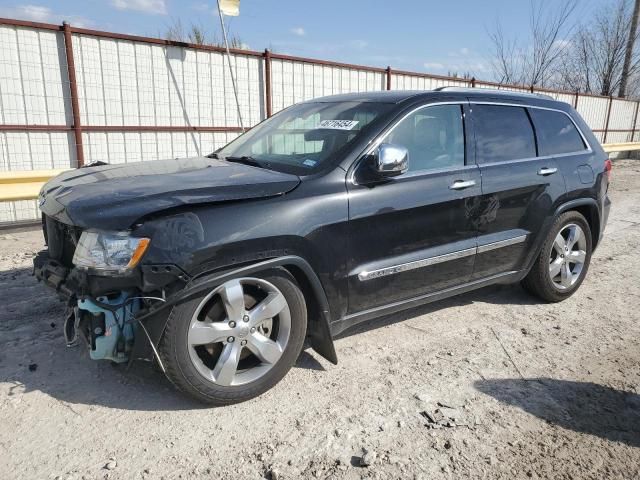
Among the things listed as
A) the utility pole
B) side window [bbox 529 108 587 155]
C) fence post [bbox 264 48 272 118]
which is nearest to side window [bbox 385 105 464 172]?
side window [bbox 529 108 587 155]

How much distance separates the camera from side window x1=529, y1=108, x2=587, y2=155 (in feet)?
14.4

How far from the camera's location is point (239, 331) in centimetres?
280

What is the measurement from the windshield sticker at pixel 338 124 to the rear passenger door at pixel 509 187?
105 cm

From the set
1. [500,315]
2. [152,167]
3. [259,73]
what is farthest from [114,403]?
[259,73]

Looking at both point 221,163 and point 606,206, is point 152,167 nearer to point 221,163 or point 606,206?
point 221,163

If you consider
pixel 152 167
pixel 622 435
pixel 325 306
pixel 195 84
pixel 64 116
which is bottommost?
pixel 622 435

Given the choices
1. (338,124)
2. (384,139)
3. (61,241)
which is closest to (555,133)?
(384,139)

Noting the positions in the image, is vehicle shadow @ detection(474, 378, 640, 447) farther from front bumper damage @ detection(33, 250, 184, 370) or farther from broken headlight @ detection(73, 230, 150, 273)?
broken headlight @ detection(73, 230, 150, 273)

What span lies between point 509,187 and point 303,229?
1915 millimetres

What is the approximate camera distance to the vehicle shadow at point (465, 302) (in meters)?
4.00

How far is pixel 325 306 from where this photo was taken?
3055 millimetres

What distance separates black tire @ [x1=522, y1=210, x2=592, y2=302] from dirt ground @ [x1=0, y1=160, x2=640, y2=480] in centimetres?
42

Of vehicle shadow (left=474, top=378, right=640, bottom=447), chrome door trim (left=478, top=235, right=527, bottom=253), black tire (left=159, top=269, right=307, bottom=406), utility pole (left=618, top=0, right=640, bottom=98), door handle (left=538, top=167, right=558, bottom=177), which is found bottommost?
vehicle shadow (left=474, top=378, right=640, bottom=447)

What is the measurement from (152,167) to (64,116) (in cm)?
507
